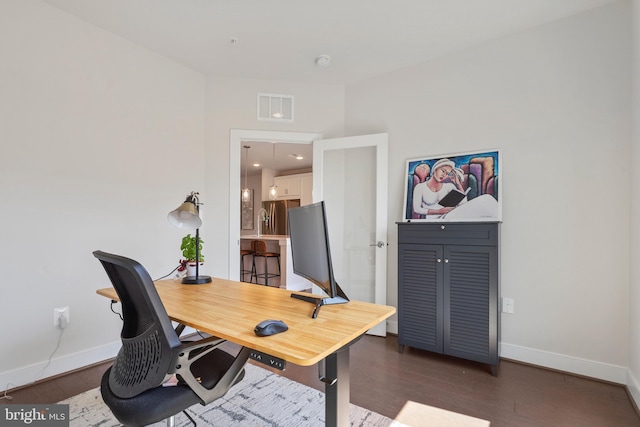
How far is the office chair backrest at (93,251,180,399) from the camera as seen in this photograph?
3.64ft

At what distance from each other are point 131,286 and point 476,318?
241cm

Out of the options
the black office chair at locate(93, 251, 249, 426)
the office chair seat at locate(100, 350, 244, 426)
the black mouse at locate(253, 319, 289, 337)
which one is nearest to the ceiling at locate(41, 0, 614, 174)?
the black office chair at locate(93, 251, 249, 426)

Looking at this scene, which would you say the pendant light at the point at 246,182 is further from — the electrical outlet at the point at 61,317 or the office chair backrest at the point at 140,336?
the office chair backrest at the point at 140,336

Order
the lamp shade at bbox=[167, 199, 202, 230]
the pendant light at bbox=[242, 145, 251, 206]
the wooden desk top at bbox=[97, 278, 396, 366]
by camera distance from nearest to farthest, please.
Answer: the wooden desk top at bbox=[97, 278, 396, 366] < the lamp shade at bbox=[167, 199, 202, 230] < the pendant light at bbox=[242, 145, 251, 206]

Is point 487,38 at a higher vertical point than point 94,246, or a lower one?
higher

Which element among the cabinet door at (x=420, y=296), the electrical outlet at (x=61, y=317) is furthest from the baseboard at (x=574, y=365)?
the electrical outlet at (x=61, y=317)

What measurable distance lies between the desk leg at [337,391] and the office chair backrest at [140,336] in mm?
585

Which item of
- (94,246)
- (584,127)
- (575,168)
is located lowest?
(94,246)

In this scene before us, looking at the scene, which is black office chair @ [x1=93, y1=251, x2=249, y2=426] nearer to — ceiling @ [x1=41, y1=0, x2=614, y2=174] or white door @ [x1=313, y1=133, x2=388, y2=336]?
ceiling @ [x1=41, y1=0, x2=614, y2=174]

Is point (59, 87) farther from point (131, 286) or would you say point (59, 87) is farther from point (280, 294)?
point (280, 294)

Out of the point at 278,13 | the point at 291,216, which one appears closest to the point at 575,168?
the point at 291,216

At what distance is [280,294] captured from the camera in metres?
1.79

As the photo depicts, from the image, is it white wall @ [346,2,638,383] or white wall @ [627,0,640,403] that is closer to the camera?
white wall @ [627,0,640,403]

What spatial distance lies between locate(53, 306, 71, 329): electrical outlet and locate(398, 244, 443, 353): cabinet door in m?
2.71
